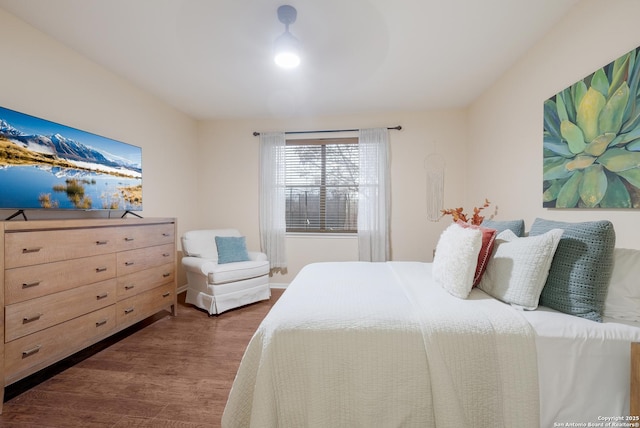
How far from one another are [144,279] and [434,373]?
258 cm

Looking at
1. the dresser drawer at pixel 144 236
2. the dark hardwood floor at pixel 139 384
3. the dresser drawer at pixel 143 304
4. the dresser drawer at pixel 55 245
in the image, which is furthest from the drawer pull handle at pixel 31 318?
the dresser drawer at pixel 144 236

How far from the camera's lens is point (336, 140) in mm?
3957

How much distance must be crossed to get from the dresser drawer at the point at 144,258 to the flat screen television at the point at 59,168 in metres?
0.53

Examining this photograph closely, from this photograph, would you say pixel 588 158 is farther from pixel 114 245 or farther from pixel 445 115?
pixel 114 245

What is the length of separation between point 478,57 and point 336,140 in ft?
6.43

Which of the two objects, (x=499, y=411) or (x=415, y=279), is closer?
(x=499, y=411)

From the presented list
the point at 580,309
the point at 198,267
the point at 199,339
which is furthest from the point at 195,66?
the point at 580,309

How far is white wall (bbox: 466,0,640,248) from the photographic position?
157 cm

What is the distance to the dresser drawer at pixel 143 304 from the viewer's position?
7.55 ft

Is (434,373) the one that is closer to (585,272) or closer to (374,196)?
(585,272)

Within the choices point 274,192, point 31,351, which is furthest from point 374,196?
point 31,351

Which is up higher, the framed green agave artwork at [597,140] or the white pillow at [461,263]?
the framed green agave artwork at [597,140]

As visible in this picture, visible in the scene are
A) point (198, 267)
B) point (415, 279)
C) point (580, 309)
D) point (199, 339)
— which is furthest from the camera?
point (198, 267)

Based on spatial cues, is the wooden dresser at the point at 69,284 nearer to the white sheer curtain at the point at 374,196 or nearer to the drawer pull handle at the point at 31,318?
the drawer pull handle at the point at 31,318
